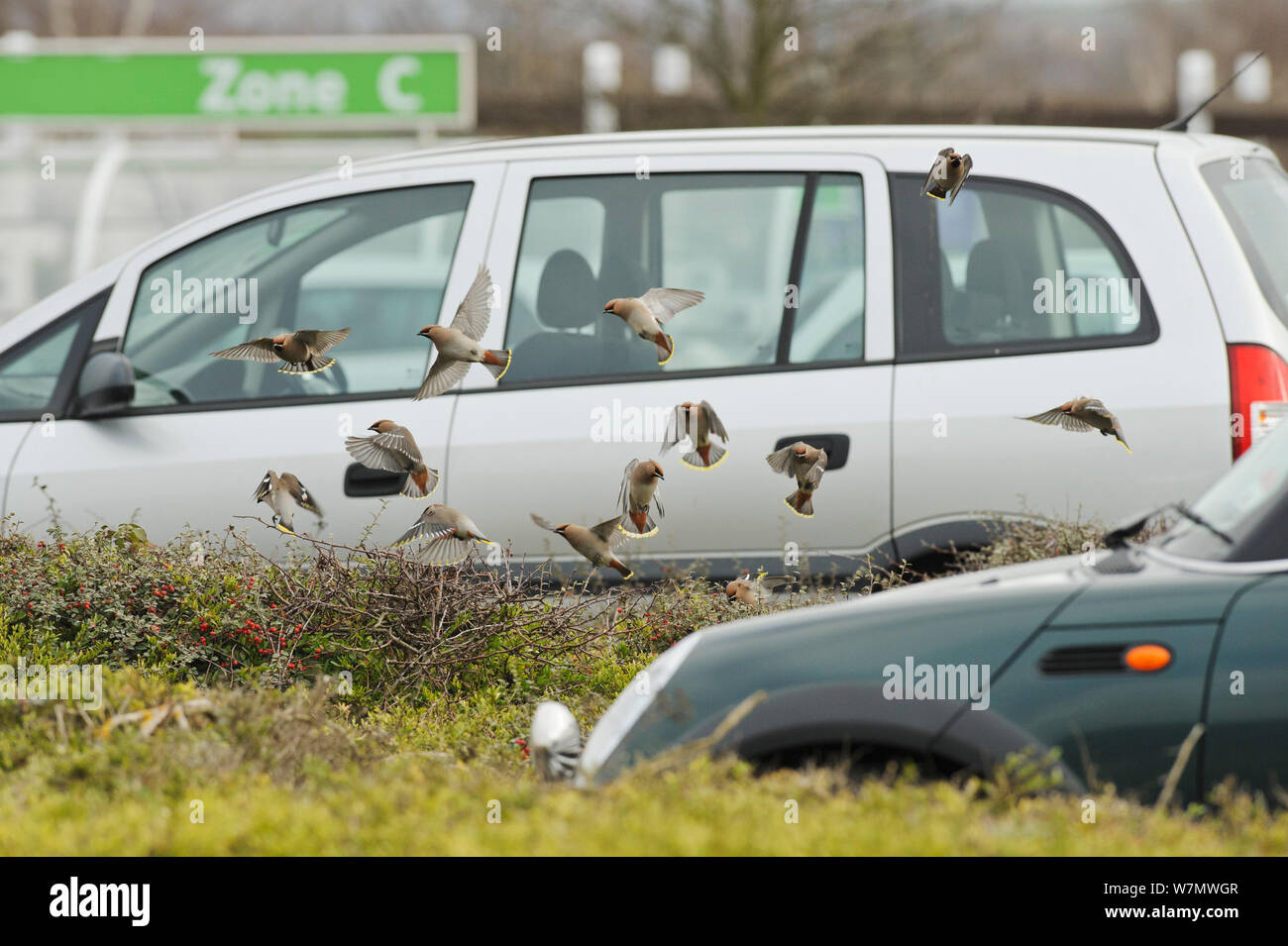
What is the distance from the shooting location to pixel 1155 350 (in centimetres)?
459

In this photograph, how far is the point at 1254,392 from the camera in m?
4.41

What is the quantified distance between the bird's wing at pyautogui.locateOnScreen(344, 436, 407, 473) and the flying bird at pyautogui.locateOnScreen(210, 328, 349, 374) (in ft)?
1.19

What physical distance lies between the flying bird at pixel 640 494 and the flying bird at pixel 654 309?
42 centimetres

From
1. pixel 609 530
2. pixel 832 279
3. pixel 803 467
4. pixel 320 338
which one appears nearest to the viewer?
pixel 609 530

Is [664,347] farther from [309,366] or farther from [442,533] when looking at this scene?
[309,366]

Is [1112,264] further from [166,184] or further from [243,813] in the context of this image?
[166,184]

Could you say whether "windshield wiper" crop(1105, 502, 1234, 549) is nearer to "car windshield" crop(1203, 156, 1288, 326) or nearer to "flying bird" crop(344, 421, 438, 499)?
"car windshield" crop(1203, 156, 1288, 326)

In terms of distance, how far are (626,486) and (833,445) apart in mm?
729

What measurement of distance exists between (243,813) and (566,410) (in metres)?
2.29

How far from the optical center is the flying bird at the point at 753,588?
4.64 m

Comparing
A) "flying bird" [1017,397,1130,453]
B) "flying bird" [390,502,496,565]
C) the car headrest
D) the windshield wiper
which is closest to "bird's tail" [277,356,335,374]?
"flying bird" [390,502,496,565]

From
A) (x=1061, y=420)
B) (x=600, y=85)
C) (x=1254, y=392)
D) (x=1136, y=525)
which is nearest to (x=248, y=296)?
(x=1061, y=420)

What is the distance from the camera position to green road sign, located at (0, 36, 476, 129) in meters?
15.2
